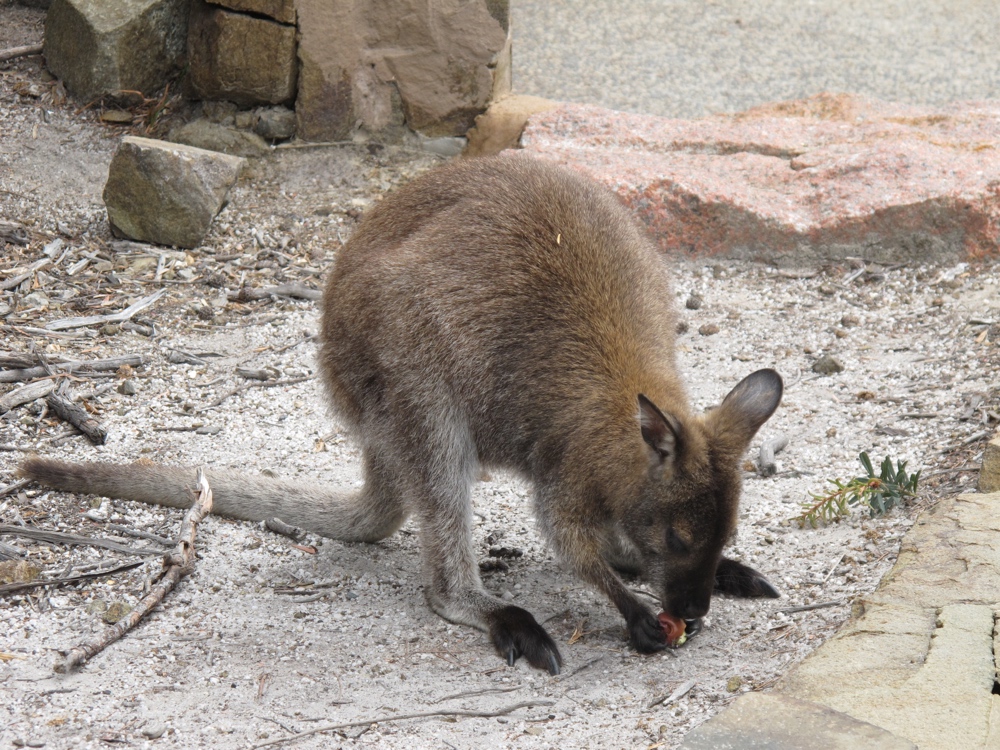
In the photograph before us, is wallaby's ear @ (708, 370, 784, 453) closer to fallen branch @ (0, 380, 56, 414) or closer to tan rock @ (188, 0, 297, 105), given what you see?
fallen branch @ (0, 380, 56, 414)

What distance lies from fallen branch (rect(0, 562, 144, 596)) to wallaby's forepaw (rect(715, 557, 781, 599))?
2.09 metres

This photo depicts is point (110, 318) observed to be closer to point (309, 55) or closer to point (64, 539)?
point (64, 539)

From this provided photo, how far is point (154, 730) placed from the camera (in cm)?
326

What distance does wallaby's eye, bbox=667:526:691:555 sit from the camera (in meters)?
3.63

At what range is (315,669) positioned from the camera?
147 inches

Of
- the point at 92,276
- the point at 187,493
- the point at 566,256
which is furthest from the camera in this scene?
the point at 92,276

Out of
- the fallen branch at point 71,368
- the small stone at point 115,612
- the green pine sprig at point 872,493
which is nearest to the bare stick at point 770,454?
the green pine sprig at point 872,493

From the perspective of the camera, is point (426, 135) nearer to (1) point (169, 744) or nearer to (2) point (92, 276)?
(2) point (92, 276)

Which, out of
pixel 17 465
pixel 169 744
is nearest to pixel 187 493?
pixel 17 465

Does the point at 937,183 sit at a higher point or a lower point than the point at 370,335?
higher

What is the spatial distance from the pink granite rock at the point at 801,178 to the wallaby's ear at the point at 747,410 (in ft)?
9.80

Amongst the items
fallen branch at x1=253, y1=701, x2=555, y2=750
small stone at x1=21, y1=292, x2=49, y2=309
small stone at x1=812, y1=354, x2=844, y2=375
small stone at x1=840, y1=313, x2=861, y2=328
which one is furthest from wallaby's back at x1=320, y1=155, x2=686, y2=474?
small stone at x1=21, y1=292, x2=49, y2=309

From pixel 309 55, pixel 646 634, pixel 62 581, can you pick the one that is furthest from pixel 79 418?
pixel 309 55

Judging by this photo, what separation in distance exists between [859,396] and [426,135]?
3413 millimetres
